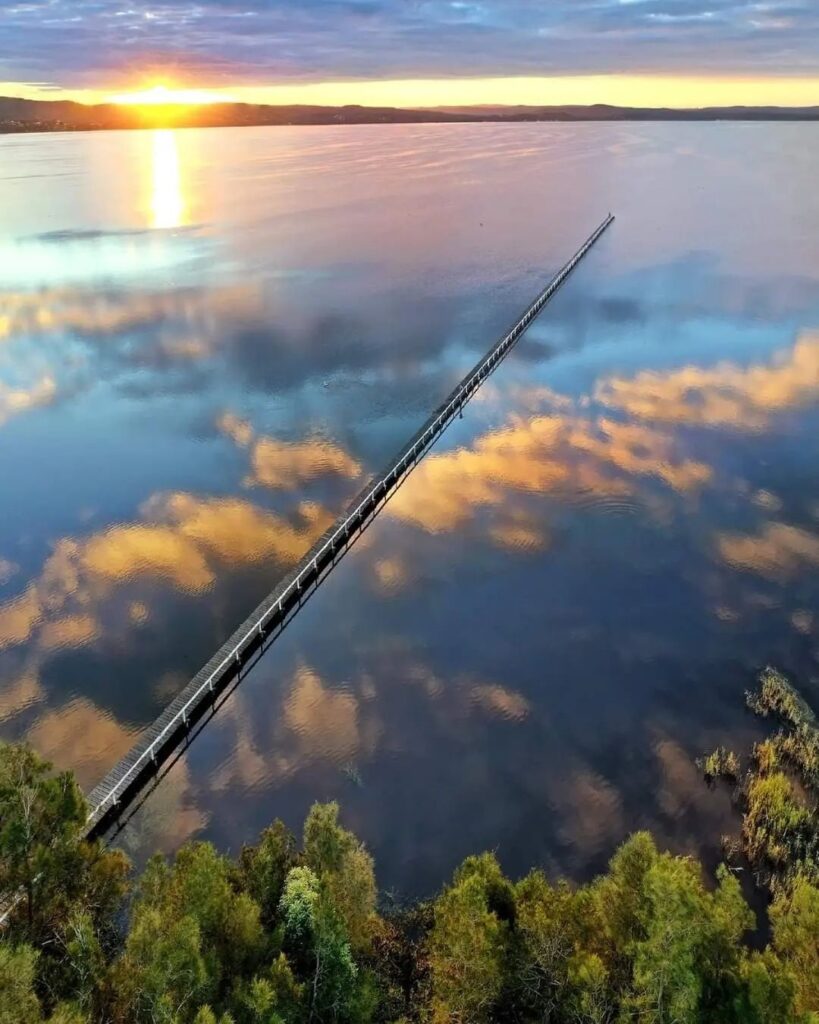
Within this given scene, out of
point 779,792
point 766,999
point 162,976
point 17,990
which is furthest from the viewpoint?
point 779,792

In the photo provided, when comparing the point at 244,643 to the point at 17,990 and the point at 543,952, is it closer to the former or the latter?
the point at 543,952

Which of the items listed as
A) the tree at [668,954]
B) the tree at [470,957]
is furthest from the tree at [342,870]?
the tree at [668,954]

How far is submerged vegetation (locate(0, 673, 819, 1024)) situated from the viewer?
11.2 metres

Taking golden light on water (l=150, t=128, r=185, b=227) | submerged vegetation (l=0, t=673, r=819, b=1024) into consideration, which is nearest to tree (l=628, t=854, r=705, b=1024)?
submerged vegetation (l=0, t=673, r=819, b=1024)

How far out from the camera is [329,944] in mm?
12781

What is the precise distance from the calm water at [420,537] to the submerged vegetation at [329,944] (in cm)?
522

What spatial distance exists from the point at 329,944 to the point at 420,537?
19.4 m

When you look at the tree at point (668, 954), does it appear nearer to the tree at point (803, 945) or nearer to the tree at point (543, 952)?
the tree at point (543, 952)

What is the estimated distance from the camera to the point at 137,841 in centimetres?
1933

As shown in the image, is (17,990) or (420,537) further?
(420,537)

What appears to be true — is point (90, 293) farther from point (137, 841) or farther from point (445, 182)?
point (445, 182)

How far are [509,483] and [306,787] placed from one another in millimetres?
18495

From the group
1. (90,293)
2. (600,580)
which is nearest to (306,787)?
(600,580)

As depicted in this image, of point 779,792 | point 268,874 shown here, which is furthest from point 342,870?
point 779,792
